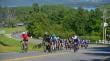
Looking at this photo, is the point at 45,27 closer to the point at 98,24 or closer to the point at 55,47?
the point at 98,24

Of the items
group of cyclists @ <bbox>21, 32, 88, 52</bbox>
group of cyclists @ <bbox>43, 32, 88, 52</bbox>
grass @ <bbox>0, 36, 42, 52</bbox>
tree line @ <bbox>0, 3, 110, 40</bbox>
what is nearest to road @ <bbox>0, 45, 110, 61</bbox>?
group of cyclists @ <bbox>21, 32, 88, 52</bbox>

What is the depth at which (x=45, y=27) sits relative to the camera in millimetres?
91562

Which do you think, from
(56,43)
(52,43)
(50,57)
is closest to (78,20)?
(56,43)

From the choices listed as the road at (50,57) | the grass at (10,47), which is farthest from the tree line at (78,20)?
the road at (50,57)

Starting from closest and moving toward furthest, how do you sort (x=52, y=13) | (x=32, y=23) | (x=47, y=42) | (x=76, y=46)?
1. (x=47, y=42)
2. (x=76, y=46)
3. (x=32, y=23)
4. (x=52, y=13)

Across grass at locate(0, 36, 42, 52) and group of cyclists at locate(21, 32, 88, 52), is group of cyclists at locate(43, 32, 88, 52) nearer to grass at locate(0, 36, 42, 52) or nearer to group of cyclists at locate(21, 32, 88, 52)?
group of cyclists at locate(21, 32, 88, 52)

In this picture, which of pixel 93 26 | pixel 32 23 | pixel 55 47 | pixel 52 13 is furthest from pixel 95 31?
pixel 55 47

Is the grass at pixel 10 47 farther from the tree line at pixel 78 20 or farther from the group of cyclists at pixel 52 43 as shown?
the tree line at pixel 78 20

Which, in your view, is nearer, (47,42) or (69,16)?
(47,42)

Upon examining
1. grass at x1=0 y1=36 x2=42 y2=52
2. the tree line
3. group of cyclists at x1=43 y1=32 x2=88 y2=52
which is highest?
group of cyclists at x1=43 y1=32 x2=88 y2=52

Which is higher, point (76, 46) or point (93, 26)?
point (76, 46)

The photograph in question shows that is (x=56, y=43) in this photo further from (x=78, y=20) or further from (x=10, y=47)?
(x=78, y=20)

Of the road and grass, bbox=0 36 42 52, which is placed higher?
the road

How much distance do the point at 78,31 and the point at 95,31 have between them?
514 cm
